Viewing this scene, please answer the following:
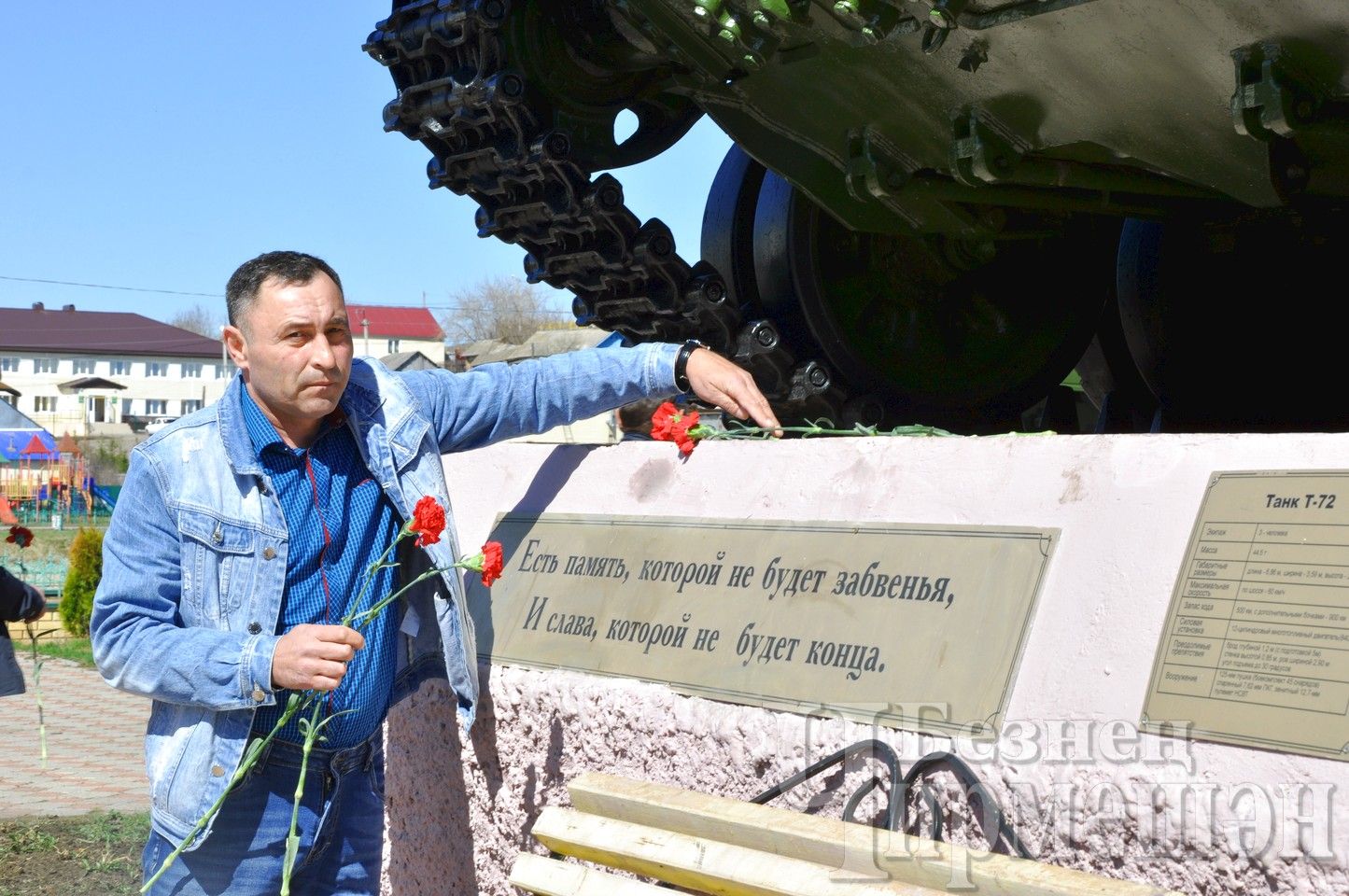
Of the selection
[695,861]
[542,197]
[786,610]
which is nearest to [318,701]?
[695,861]

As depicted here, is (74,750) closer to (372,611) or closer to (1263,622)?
(372,611)

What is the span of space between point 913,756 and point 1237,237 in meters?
3.67

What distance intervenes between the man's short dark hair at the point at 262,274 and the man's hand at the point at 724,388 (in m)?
0.78

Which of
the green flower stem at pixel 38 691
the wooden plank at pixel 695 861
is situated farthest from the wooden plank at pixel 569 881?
the green flower stem at pixel 38 691

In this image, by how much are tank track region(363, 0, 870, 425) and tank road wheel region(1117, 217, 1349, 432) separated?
3.83ft

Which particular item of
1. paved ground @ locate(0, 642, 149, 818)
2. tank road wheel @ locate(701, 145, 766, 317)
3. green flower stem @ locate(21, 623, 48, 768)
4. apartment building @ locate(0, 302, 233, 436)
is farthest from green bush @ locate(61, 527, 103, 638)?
apartment building @ locate(0, 302, 233, 436)

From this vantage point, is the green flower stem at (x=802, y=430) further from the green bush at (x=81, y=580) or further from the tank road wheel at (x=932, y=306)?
the green bush at (x=81, y=580)

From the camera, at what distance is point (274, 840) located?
252 cm

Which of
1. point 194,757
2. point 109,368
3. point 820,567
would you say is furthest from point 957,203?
point 109,368

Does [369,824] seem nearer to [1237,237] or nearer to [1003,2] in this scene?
[1003,2]

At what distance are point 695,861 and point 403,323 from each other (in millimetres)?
76301

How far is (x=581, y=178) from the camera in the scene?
567 centimetres

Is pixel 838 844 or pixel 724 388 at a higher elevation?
pixel 724 388

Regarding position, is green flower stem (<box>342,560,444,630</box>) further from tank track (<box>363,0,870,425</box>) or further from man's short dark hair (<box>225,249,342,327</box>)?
tank track (<box>363,0,870,425</box>)
